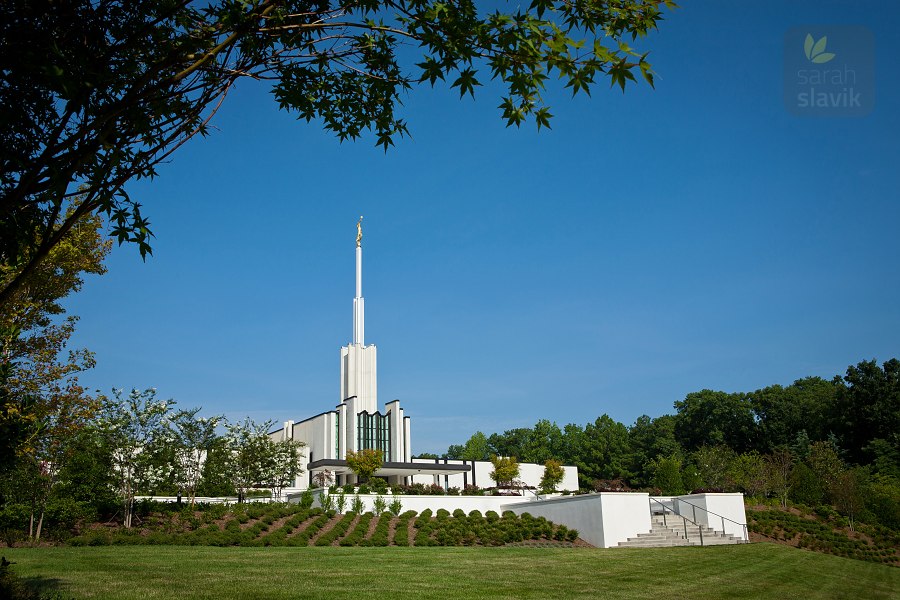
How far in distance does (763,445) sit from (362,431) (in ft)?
145

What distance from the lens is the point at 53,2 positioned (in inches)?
181

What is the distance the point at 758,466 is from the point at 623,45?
38330 mm

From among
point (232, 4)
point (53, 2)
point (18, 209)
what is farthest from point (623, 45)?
point (18, 209)

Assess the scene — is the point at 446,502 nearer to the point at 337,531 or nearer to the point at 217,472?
the point at 337,531

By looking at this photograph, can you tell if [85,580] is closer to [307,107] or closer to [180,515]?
[307,107]

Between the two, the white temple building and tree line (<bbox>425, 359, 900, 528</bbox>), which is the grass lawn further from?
the white temple building

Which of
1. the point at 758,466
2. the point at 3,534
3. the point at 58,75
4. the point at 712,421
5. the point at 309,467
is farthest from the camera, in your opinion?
the point at 712,421

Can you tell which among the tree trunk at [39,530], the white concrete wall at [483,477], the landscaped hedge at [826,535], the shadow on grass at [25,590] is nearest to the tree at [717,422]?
the white concrete wall at [483,477]

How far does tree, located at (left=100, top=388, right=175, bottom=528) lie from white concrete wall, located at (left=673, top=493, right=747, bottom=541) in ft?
65.0

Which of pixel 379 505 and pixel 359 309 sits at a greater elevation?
pixel 359 309

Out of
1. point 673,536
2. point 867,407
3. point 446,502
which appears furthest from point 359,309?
point 867,407

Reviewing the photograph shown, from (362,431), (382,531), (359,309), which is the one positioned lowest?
(382,531)

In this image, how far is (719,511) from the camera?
24.6m

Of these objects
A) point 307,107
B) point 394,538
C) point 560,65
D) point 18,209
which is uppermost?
point 307,107
